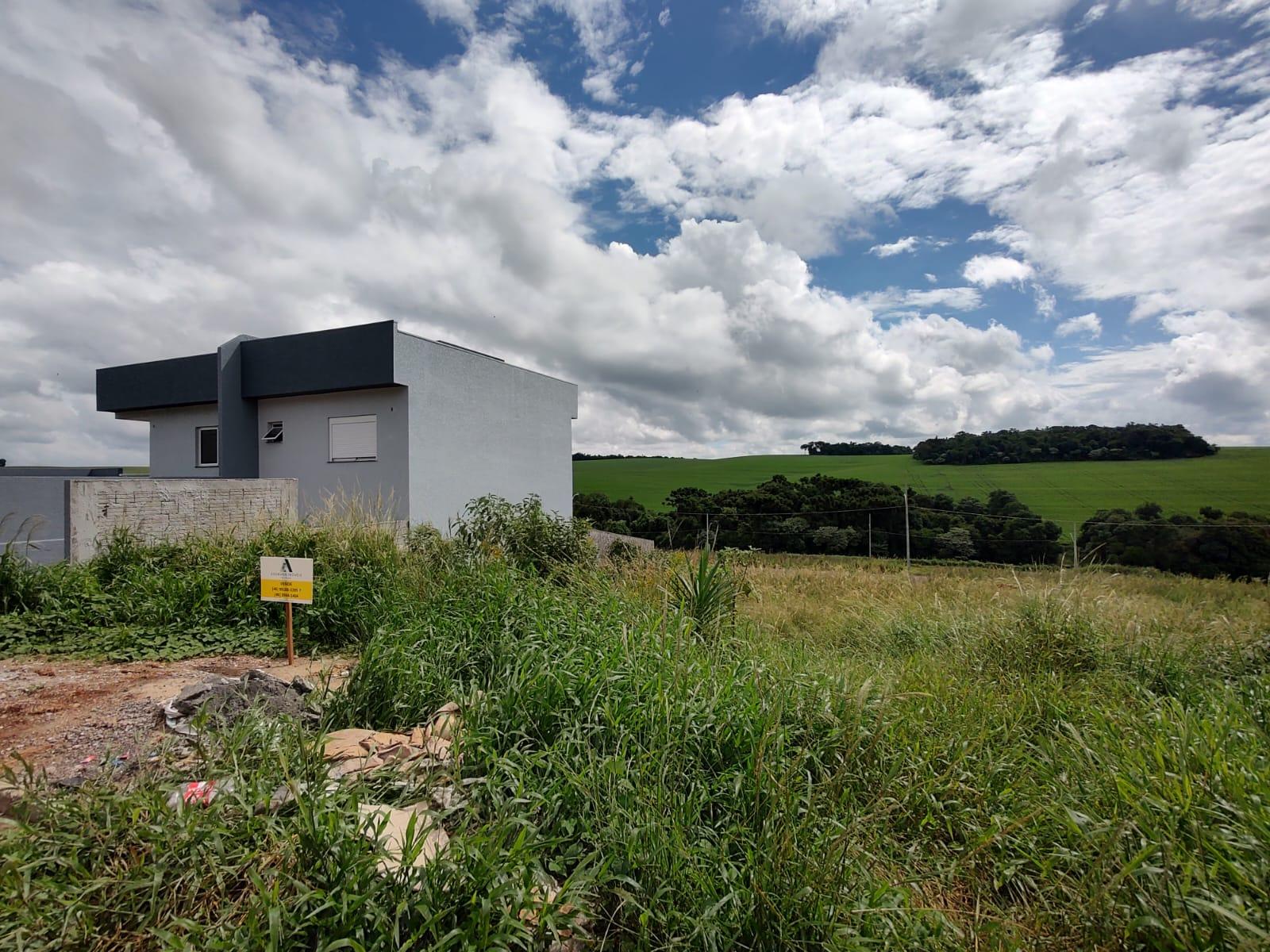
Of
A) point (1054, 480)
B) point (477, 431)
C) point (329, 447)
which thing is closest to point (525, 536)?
point (477, 431)

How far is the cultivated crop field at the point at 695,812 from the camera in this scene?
190cm

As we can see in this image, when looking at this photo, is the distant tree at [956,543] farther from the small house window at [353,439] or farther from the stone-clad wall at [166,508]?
the stone-clad wall at [166,508]

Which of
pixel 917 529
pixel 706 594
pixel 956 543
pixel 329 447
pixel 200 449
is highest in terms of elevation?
pixel 200 449

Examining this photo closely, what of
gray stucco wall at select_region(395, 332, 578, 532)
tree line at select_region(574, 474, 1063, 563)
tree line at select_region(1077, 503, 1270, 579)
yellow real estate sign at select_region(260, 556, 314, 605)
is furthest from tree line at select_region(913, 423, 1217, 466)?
yellow real estate sign at select_region(260, 556, 314, 605)

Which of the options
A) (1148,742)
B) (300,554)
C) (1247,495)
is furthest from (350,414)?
(1247,495)

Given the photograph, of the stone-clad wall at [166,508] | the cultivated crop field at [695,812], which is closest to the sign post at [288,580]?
the cultivated crop field at [695,812]

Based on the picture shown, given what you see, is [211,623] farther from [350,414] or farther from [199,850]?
[350,414]

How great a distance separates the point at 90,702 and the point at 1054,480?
34.8m

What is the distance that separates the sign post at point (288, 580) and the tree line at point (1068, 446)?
3602 cm

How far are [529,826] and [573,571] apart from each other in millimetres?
4107

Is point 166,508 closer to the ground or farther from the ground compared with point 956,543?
farther from the ground

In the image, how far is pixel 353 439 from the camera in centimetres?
1424

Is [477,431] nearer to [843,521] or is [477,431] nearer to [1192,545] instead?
[843,521]

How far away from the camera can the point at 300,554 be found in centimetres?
741
